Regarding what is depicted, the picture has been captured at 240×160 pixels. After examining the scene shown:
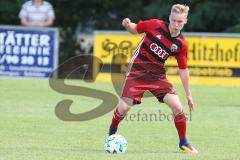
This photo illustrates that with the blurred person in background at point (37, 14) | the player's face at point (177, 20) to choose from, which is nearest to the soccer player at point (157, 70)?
the player's face at point (177, 20)

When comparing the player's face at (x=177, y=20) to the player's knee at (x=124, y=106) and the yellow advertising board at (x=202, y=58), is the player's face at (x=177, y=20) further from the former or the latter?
the yellow advertising board at (x=202, y=58)

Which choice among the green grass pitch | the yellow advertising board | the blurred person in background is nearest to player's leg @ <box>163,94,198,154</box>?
the green grass pitch

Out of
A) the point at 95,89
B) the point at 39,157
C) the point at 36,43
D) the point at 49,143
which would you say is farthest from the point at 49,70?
the point at 39,157

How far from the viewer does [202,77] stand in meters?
19.3

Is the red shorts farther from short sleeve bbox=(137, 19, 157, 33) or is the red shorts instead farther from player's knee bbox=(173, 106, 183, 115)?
short sleeve bbox=(137, 19, 157, 33)

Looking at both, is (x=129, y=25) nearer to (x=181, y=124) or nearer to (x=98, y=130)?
(x=181, y=124)

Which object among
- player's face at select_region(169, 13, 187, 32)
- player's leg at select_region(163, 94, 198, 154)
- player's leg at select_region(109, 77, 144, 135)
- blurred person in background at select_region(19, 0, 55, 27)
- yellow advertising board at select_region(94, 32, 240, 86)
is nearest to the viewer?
player's face at select_region(169, 13, 187, 32)

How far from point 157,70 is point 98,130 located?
2.17 m

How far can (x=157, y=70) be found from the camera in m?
9.02

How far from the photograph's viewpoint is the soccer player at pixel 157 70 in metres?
8.90

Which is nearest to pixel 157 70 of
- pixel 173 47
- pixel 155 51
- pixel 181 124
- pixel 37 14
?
pixel 155 51

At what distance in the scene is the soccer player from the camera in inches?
350

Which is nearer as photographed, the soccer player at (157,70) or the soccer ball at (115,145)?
the soccer ball at (115,145)

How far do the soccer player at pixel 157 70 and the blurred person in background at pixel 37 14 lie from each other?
1083 cm
